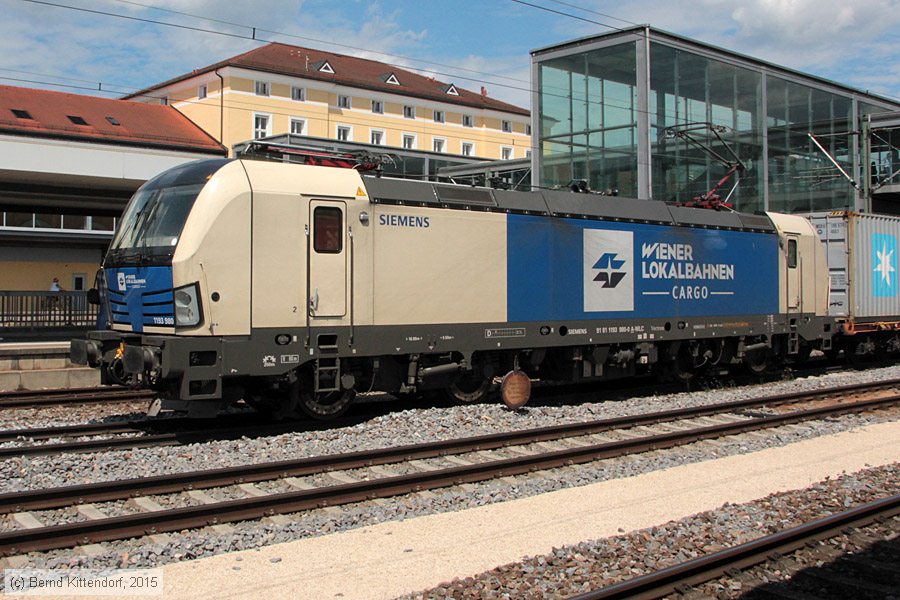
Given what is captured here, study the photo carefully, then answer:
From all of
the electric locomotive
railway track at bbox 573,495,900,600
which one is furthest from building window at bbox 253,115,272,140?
railway track at bbox 573,495,900,600

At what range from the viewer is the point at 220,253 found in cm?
1018

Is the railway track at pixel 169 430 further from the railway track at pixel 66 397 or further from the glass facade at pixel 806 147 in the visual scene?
the glass facade at pixel 806 147

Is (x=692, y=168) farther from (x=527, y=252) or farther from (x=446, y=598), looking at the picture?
(x=446, y=598)

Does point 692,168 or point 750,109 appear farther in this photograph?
point 750,109

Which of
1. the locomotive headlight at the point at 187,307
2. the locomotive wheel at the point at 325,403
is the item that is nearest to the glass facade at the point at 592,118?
the locomotive wheel at the point at 325,403

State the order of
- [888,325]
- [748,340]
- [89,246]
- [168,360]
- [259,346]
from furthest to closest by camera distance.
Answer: [89,246] < [888,325] < [748,340] < [259,346] < [168,360]

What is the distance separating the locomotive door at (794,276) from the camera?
17.8 meters

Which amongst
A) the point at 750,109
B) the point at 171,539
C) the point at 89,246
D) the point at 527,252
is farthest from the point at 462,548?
the point at 89,246

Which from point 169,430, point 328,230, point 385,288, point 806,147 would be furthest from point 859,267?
point 169,430

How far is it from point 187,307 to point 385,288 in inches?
108

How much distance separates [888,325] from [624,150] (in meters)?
10.1

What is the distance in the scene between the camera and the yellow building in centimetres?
5681

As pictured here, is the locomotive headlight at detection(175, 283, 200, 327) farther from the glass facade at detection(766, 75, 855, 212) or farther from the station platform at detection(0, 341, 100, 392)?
the glass facade at detection(766, 75, 855, 212)

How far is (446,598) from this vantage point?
5527 mm
